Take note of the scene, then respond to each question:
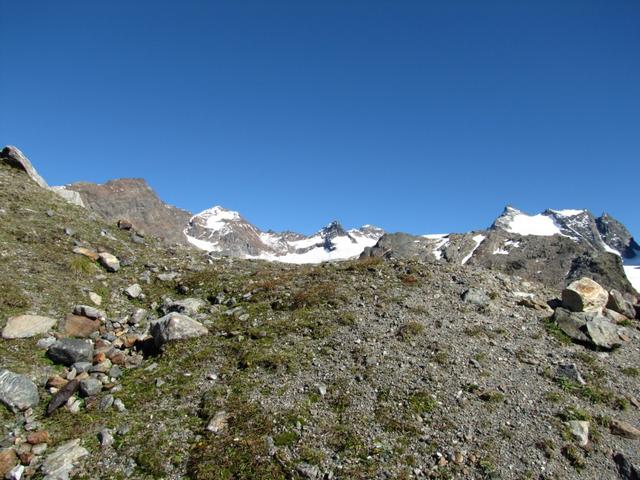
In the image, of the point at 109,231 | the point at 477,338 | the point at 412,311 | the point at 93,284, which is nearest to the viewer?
the point at 477,338

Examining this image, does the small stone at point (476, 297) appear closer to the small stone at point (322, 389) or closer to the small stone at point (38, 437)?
the small stone at point (322, 389)

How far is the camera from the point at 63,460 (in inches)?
427

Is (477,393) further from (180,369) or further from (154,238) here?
(154,238)

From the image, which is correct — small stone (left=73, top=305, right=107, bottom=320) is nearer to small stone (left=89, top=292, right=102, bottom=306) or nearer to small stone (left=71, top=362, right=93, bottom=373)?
small stone (left=89, top=292, right=102, bottom=306)

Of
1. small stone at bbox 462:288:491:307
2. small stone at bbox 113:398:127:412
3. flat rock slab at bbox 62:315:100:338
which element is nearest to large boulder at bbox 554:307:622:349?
small stone at bbox 462:288:491:307

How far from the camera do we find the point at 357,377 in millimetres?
14602

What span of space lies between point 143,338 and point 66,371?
3162 mm

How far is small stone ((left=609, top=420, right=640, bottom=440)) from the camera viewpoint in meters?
12.7

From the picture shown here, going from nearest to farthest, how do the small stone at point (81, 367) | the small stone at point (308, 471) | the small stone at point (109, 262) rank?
the small stone at point (308, 471) → the small stone at point (81, 367) → the small stone at point (109, 262)

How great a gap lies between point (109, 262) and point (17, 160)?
16.7 metres

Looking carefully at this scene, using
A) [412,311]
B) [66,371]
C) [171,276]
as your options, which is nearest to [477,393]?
[412,311]

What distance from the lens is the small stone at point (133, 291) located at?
69.2 feet

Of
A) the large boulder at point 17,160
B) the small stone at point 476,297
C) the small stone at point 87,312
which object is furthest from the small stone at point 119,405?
the large boulder at point 17,160

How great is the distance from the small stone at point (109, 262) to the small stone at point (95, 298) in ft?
9.79
